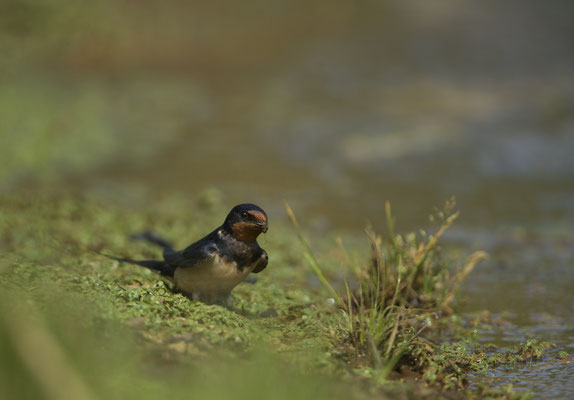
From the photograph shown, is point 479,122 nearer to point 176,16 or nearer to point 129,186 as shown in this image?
point 129,186

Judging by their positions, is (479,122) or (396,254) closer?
(396,254)

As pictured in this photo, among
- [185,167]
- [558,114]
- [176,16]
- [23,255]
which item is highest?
[176,16]

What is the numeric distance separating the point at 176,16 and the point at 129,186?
7.57 meters

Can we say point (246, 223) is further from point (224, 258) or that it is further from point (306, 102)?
point (306, 102)

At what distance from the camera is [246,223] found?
4414mm

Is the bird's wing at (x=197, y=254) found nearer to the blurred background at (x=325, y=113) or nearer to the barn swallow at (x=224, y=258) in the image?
the barn swallow at (x=224, y=258)

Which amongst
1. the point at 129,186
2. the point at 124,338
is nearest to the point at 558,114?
the point at 129,186

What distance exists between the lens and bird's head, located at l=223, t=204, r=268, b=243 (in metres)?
4.40

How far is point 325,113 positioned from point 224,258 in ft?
30.1

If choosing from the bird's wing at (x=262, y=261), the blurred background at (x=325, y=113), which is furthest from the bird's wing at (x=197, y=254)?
the blurred background at (x=325, y=113)

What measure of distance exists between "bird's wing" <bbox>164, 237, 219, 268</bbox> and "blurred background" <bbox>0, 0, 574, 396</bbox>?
2169mm

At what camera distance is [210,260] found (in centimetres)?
440

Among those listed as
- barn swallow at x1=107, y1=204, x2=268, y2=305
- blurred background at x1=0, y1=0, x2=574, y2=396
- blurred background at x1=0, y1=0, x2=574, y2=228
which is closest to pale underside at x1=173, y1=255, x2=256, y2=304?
barn swallow at x1=107, y1=204, x2=268, y2=305

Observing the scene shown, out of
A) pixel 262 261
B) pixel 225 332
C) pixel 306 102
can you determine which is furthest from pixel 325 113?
pixel 225 332
